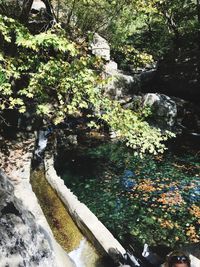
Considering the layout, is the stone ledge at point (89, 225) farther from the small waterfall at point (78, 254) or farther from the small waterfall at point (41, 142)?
the small waterfall at point (41, 142)

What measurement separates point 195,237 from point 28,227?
20.9 ft

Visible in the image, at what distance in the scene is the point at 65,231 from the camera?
28.9 ft

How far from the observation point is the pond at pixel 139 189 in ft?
33.5

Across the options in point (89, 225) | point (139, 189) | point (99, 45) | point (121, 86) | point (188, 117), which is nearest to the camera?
point (89, 225)

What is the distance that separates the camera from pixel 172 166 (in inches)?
611

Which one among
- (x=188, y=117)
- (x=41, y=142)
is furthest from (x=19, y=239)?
(x=188, y=117)

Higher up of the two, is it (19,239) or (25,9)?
(25,9)

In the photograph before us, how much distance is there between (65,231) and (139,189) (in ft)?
16.1

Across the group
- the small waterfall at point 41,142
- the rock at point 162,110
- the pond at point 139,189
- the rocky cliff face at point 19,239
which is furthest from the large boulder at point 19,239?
the rock at point 162,110

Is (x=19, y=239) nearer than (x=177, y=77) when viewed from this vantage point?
Yes

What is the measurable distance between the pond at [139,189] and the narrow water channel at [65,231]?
5.28 feet

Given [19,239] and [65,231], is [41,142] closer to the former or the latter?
[65,231]

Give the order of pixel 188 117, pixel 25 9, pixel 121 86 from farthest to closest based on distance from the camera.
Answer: pixel 121 86 < pixel 188 117 < pixel 25 9

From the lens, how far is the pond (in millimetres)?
10203
